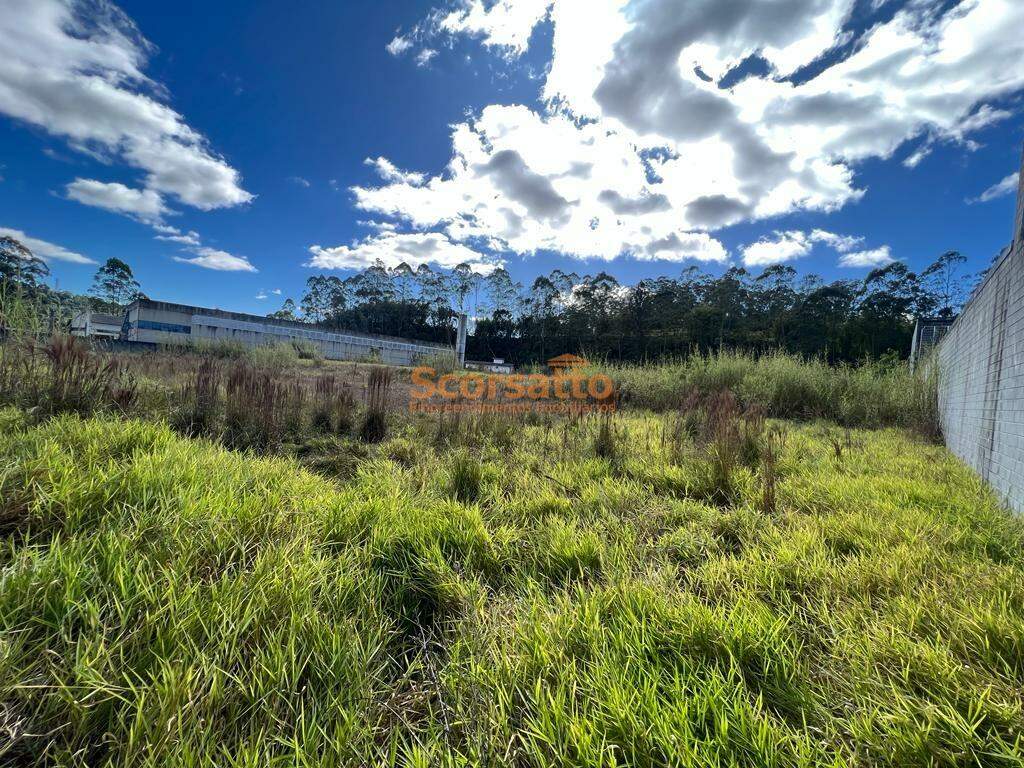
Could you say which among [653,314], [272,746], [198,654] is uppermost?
[653,314]

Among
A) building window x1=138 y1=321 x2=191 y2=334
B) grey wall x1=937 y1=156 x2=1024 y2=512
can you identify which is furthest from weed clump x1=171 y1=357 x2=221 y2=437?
building window x1=138 y1=321 x2=191 y2=334

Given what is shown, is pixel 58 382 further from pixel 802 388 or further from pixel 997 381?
pixel 802 388

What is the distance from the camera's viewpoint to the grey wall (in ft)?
7.47

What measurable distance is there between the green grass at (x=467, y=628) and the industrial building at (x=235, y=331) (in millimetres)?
18845

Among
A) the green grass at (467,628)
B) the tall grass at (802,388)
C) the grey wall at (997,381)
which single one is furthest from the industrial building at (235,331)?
the green grass at (467,628)

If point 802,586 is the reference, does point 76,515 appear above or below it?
above

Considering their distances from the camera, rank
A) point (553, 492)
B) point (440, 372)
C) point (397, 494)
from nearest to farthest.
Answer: point (397, 494) < point (553, 492) < point (440, 372)

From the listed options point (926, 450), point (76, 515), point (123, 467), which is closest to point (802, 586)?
point (76, 515)

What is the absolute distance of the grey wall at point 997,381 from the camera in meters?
2.28

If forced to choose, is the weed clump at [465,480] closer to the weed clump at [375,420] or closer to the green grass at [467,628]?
the green grass at [467,628]

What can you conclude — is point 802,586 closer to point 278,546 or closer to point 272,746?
point 272,746

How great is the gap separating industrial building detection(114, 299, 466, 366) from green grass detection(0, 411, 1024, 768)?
18.8 m

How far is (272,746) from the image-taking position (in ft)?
2.79

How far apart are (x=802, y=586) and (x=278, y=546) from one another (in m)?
2.14
